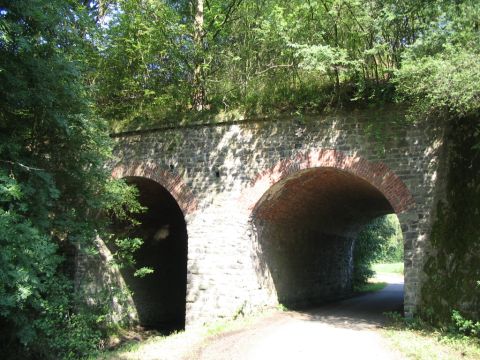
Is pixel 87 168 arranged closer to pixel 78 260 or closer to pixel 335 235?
pixel 78 260

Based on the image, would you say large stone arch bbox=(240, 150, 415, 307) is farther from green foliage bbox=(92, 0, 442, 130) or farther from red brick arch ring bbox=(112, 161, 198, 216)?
green foliage bbox=(92, 0, 442, 130)

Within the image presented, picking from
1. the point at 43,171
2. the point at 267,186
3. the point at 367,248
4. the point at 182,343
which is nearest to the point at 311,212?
the point at 267,186

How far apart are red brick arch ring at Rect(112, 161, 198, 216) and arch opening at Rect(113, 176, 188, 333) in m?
0.76

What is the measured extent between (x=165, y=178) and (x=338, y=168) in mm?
4196

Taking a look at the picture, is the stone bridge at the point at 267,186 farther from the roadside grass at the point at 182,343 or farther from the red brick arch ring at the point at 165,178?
the roadside grass at the point at 182,343

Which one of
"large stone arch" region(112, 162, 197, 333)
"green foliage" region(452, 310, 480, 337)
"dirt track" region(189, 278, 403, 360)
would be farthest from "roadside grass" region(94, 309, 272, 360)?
"green foliage" region(452, 310, 480, 337)

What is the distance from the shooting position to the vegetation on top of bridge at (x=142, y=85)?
7.40m

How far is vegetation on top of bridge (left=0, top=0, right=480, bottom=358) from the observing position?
7398mm

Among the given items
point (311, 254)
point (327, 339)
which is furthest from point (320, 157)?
point (311, 254)

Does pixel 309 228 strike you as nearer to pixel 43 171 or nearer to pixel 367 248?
pixel 43 171

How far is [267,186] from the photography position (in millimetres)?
10430

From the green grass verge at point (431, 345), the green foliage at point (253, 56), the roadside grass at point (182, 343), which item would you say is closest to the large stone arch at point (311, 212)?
the roadside grass at point (182, 343)

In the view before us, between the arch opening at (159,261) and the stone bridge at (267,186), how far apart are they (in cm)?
14

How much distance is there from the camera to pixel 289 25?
10.2m
